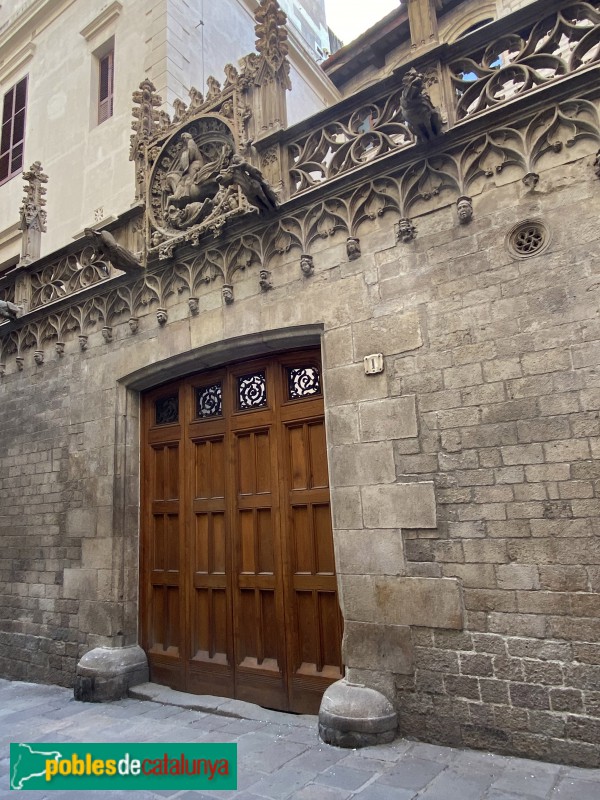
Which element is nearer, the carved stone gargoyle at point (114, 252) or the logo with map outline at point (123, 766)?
the logo with map outline at point (123, 766)

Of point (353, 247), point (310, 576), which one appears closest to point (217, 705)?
point (310, 576)

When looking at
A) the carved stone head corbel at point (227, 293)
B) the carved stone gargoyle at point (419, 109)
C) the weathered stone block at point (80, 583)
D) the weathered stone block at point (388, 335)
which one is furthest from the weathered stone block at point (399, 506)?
the weathered stone block at point (80, 583)

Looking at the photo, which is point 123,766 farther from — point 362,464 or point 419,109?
point 419,109

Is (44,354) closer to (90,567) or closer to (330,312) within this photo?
(90,567)

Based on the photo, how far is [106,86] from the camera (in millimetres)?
9648

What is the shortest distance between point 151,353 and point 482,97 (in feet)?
11.8

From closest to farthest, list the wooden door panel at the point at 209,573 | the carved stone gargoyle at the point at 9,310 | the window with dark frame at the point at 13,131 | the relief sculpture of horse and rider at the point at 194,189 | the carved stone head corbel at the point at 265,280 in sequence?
the carved stone head corbel at the point at 265,280
the wooden door panel at the point at 209,573
the relief sculpture of horse and rider at the point at 194,189
the carved stone gargoyle at the point at 9,310
the window with dark frame at the point at 13,131

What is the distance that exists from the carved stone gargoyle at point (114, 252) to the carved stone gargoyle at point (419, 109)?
3027 millimetres

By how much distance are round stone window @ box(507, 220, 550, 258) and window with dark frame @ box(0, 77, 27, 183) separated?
10.2 metres

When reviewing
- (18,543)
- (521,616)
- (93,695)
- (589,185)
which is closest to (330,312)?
(589,185)

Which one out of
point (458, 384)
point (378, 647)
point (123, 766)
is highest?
point (458, 384)

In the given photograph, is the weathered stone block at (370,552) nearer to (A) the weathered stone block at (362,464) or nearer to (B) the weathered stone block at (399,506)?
(B) the weathered stone block at (399,506)

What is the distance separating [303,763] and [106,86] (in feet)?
34.1

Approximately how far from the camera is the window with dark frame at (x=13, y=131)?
10781 millimetres
